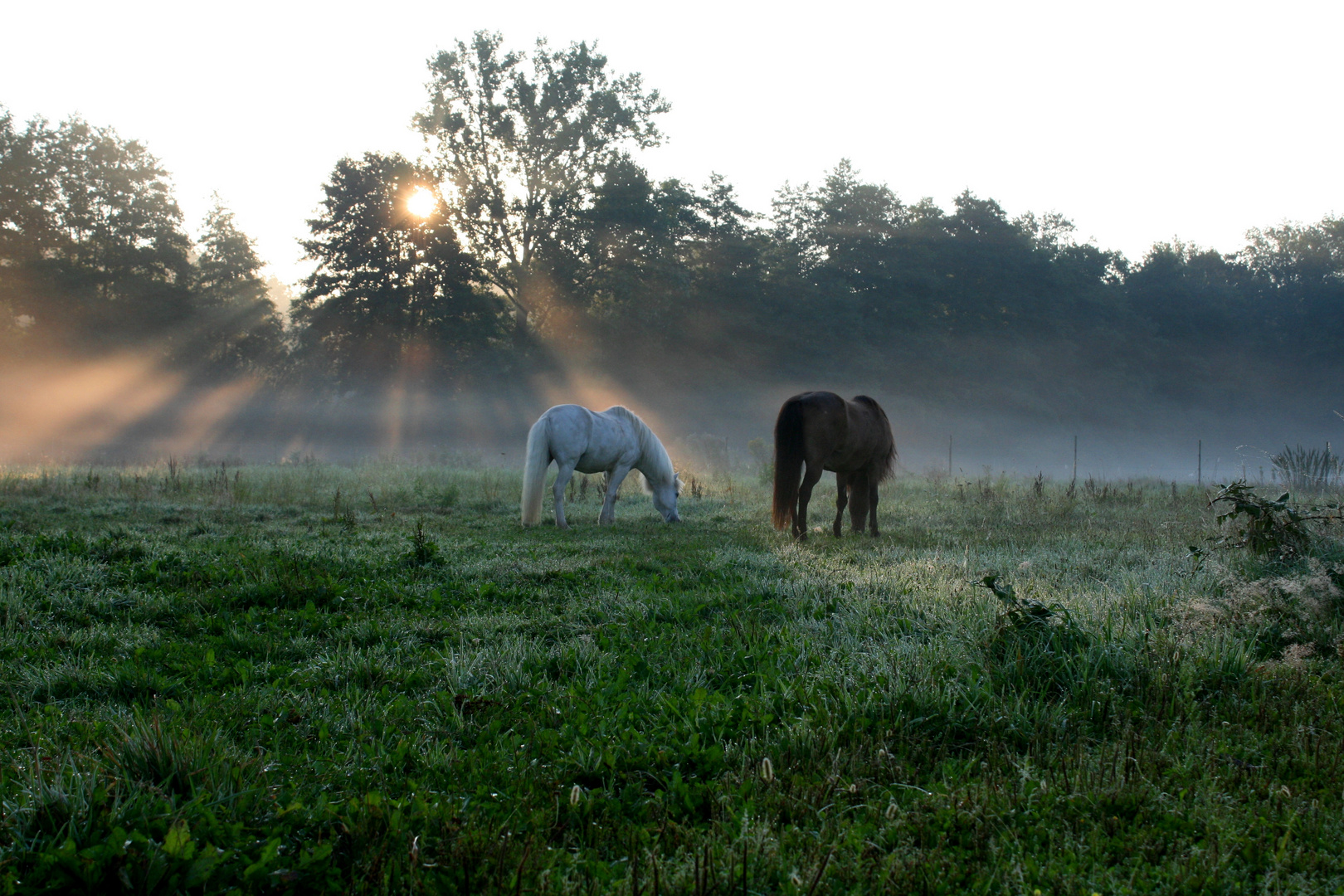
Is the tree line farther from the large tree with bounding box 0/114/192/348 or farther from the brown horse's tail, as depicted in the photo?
the brown horse's tail

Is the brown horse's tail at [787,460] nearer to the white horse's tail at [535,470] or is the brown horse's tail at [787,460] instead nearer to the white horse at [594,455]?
the white horse at [594,455]

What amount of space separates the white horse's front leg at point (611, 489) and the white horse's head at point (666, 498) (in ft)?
1.72

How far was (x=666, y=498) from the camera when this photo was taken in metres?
10.4

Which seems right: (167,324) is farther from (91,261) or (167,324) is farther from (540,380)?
(540,380)

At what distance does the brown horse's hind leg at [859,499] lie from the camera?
8.89 m

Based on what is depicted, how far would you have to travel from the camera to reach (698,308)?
37344 mm

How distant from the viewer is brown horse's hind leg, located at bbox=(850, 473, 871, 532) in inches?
350

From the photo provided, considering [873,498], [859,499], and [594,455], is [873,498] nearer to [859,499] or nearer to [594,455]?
[859,499]

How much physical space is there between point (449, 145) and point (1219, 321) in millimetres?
53081

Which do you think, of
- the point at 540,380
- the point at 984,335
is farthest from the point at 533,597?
the point at 984,335

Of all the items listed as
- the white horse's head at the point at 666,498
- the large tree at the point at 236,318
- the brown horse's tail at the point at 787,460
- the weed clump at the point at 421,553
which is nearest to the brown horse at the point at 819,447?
the brown horse's tail at the point at 787,460

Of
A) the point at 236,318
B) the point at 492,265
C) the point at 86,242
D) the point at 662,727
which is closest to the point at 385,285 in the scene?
the point at 492,265

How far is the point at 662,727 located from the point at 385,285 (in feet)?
107

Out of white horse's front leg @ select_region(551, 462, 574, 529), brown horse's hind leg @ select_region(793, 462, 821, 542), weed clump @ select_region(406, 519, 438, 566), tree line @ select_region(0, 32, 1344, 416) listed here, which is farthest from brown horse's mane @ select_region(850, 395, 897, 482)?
tree line @ select_region(0, 32, 1344, 416)
